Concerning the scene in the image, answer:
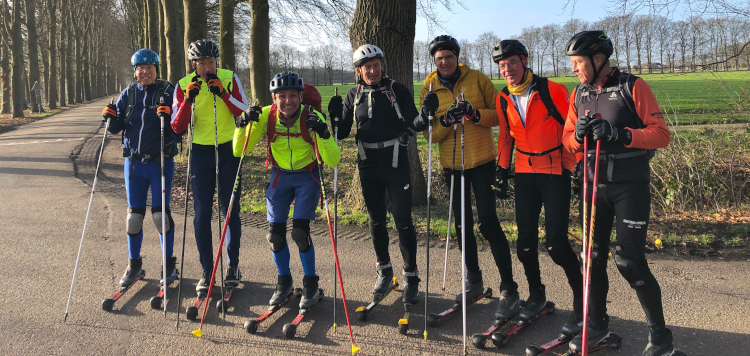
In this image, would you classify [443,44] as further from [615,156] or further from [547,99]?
[615,156]

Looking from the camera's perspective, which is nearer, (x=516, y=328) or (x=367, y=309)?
(x=516, y=328)

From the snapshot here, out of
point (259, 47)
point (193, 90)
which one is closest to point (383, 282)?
point (193, 90)

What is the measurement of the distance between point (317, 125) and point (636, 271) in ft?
8.80

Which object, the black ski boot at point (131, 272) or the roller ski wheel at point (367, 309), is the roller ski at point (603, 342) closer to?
the roller ski wheel at point (367, 309)

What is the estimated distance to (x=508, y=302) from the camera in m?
4.08

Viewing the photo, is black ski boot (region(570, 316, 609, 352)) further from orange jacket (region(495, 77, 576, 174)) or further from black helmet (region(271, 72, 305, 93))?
black helmet (region(271, 72, 305, 93))

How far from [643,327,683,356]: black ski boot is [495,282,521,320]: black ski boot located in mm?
1002

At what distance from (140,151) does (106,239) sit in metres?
2.28

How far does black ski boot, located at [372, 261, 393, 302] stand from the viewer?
4457mm

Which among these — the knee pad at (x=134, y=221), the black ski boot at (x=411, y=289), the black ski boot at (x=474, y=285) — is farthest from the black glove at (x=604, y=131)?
the knee pad at (x=134, y=221)

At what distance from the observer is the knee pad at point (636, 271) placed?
3318 millimetres

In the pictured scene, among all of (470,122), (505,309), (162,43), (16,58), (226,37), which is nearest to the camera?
(505,309)

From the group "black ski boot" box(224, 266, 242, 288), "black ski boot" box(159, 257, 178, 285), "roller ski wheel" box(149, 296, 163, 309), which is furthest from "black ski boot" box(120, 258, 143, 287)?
"black ski boot" box(224, 266, 242, 288)

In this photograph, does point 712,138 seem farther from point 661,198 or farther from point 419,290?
point 419,290
